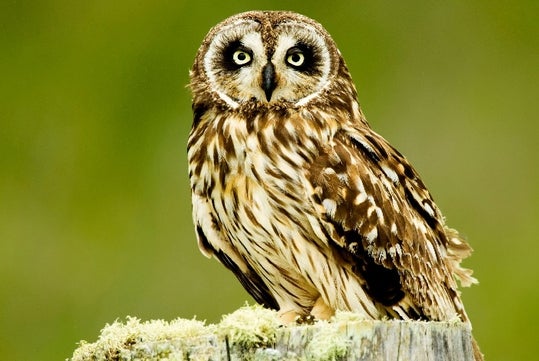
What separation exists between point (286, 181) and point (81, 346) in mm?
874

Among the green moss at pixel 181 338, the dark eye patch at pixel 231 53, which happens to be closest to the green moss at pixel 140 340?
the green moss at pixel 181 338

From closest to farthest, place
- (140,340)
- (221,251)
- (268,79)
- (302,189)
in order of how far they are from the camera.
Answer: (140,340), (302,189), (268,79), (221,251)

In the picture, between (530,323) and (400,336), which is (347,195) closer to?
(400,336)

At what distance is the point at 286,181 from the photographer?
3.43 m

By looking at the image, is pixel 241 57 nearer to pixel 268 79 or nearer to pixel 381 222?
pixel 268 79

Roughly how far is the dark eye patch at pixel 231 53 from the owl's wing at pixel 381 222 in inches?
15.0

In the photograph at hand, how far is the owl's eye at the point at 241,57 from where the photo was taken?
12.0ft

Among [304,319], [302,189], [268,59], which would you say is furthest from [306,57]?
[304,319]

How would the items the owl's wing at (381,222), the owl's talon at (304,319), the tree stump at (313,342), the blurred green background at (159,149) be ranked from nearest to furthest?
the tree stump at (313,342) < the owl's wing at (381,222) < the owl's talon at (304,319) < the blurred green background at (159,149)

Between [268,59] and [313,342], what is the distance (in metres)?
1.28

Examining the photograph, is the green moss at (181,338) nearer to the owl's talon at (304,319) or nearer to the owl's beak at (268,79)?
the owl's talon at (304,319)

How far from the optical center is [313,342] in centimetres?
A: 254

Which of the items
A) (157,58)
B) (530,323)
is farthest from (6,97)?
(530,323)

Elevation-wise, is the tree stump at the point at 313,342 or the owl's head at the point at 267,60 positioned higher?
the owl's head at the point at 267,60
